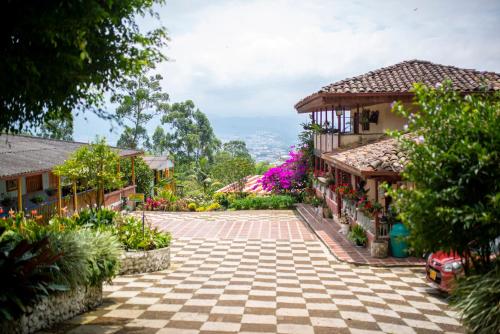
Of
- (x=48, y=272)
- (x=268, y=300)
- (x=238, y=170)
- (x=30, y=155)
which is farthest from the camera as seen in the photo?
(x=238, y=170)

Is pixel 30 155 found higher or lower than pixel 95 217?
higher

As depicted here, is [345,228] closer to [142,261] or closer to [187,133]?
[142,261]

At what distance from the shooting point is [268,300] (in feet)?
29.4

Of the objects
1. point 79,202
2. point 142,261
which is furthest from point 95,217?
point 79,202

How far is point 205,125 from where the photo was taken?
61344mm

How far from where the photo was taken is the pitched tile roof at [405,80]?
18312 millimetres

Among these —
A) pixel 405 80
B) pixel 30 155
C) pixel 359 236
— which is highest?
pixel 405 80

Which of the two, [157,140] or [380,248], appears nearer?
[380,248]

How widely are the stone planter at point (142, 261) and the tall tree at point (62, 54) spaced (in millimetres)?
5535

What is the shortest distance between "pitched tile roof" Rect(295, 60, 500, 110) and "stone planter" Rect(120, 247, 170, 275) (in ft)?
31.4

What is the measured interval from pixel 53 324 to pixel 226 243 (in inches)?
382

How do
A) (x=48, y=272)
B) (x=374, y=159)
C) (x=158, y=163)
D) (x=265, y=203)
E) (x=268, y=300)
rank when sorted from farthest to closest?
(x=158, y=163)
(x=265, y=203)
(x=374, y=159)
(x=268, y=300)
(x=48, y=272)

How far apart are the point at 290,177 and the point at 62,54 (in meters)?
23.2

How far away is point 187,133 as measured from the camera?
57.1 metres
